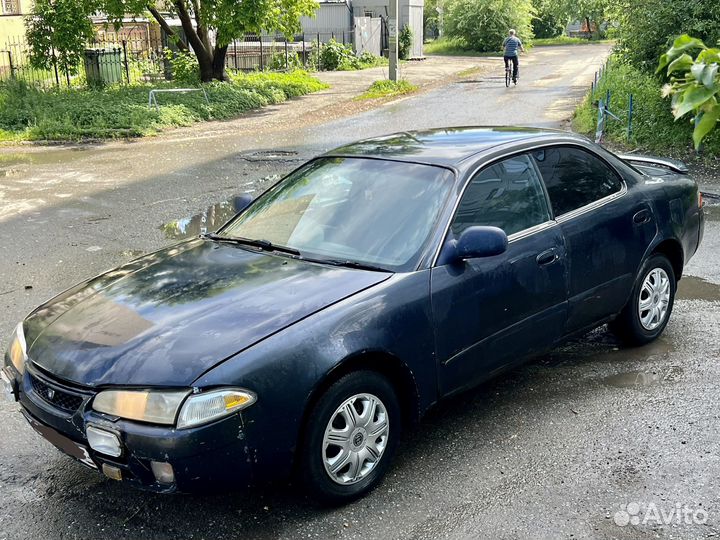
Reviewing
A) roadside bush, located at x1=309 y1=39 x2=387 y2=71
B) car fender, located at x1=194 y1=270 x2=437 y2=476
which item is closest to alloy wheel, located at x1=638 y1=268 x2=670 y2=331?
car fender, located at x1=194 y1=270 x2=437 y2=476

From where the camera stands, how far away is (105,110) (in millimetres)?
17969

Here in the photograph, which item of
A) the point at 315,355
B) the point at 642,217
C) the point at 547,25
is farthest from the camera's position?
the point at 547,25

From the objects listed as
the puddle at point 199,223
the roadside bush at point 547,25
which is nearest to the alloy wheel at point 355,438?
the puddle at point 199,223

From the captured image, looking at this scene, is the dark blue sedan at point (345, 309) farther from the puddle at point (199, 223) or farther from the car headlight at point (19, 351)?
the puddle at point (199, 223)

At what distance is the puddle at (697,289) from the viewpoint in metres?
6.75

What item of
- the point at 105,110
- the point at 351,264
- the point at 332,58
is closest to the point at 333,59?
the point at 332,58

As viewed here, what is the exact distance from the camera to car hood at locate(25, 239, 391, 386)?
11.2 feet

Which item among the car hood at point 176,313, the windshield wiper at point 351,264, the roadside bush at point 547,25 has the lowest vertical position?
the car hood at point 176,313

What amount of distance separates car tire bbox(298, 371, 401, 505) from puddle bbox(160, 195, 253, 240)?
5.41 metres

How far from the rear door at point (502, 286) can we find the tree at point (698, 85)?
8.14ft

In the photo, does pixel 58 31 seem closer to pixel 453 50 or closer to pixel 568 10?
pixel 453 50

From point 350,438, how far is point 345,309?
24.0 inches

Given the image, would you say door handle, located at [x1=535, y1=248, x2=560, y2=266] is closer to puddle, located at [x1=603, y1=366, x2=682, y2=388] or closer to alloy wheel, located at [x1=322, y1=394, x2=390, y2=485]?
puddle, located at [x1=603, y1=366, x2=682, y2=388]

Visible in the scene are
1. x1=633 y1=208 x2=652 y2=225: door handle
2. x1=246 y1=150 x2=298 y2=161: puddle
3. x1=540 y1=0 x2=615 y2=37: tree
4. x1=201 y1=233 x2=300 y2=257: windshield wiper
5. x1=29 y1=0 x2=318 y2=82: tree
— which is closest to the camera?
x1=201 y1=233 x2=300 y2=257: windshield wiper
